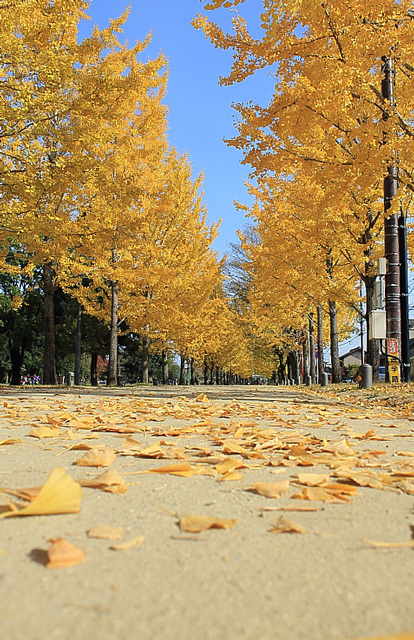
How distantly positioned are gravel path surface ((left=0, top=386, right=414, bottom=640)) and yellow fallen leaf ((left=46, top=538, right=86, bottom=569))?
0.07 ft

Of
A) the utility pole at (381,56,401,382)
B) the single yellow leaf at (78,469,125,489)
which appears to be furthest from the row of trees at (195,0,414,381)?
the single yellow leaf at (78,469,125,489)

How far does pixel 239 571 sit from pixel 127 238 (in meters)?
12.7

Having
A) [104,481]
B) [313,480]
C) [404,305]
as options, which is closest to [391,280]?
[404,305]

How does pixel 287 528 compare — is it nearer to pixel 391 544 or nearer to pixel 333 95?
pixel 391 544

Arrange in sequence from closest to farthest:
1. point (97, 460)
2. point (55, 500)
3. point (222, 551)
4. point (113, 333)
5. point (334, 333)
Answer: point (222, 551) < point (55, 500) < point (97, 460) < point (113, 333) < point (334, 333)

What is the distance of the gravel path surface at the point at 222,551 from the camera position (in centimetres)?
113

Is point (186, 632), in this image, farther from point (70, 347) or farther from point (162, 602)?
point (70, 347)

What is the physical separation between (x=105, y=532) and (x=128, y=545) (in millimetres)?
129

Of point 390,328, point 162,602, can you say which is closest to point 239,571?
point 162,602

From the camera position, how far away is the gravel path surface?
44.3 inches

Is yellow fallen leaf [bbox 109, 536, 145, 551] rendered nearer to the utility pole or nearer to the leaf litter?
the leaf litter

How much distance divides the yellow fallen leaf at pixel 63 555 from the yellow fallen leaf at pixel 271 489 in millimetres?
967

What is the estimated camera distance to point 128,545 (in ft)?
5.17

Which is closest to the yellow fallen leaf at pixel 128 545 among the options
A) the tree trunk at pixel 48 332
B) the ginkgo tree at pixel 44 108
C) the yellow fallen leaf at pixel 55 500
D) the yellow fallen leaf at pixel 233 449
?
the yellow fallen leaf at pixel 55 500
